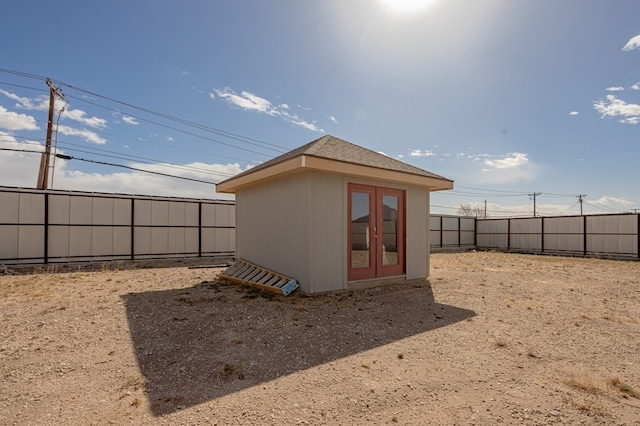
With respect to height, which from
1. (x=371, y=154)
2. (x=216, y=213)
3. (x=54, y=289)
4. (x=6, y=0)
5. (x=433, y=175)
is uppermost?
(x=6, y=0)

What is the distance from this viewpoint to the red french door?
7.19 metres

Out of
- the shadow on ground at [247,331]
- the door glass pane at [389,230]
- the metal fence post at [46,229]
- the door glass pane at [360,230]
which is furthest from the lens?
the metal fence post at [46,229]

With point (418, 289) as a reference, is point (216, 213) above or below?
above

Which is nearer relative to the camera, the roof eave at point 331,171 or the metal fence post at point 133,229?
the roof eave at point 331,171

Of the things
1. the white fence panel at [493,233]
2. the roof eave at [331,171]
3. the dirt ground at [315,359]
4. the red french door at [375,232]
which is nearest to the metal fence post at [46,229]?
the dirt ground at [315,359]

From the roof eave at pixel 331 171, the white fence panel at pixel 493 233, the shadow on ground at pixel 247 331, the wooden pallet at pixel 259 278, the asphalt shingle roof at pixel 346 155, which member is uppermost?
the asphalt shingle roof at pixel 346 155

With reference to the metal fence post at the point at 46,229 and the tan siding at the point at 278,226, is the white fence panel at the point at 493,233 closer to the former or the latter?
the tan siding at the point at 278,226

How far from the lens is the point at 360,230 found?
725 cm

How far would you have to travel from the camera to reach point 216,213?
568 inches

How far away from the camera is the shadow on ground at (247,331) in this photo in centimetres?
309

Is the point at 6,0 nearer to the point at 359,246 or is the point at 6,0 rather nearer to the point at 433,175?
the point at 359,246

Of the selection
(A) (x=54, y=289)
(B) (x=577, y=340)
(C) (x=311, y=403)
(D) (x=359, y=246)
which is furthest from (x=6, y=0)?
(B) (x=577, y=340)

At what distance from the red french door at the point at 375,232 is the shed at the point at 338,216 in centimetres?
2

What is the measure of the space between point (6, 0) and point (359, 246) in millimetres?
9820
